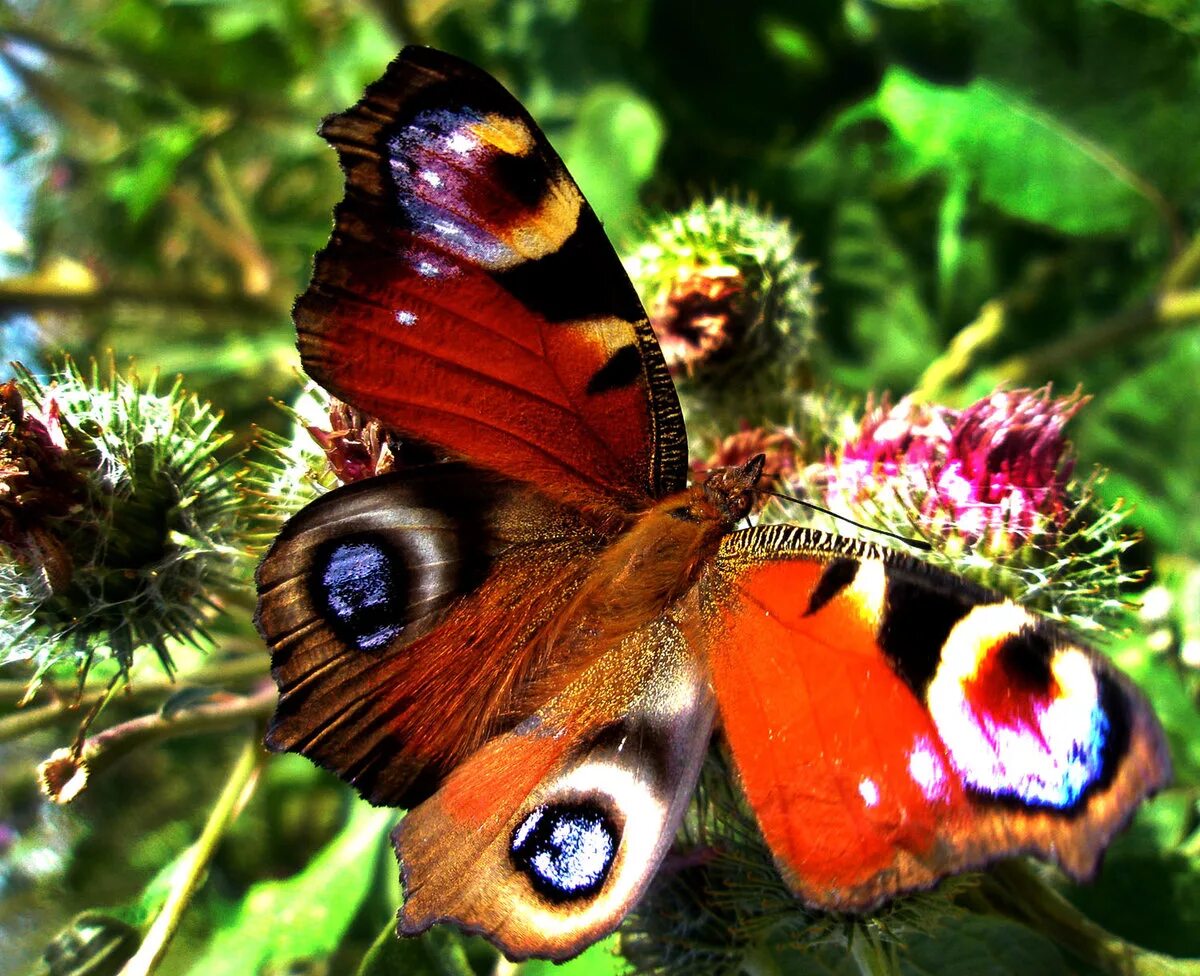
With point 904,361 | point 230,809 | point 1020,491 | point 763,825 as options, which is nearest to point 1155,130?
point 904,361

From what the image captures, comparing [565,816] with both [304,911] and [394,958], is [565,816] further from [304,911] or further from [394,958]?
[304,911]

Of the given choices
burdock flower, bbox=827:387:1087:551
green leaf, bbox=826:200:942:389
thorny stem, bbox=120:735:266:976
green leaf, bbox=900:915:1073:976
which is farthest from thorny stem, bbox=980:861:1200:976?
green leaf, bbox=826:200:942:389

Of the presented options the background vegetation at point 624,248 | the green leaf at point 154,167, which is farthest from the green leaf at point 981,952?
the green leaf at point 154,167

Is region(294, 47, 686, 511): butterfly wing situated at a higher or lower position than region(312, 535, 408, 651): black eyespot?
higher

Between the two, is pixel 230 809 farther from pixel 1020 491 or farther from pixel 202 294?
pixel 202 294

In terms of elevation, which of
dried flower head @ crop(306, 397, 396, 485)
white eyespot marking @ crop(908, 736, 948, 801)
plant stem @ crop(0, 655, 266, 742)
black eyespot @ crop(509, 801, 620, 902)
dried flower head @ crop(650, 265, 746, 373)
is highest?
dried flower head @ crop(650, 265, 746, 373)

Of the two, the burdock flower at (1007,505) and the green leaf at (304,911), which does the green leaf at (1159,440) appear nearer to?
the burdock flower at (1007,505)

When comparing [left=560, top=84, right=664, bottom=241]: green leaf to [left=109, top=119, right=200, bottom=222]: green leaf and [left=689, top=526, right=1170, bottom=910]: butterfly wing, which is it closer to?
[left=109, top=119, right=200, bottom=222]: green leaf

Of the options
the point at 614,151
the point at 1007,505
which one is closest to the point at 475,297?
the point at 1007,505
